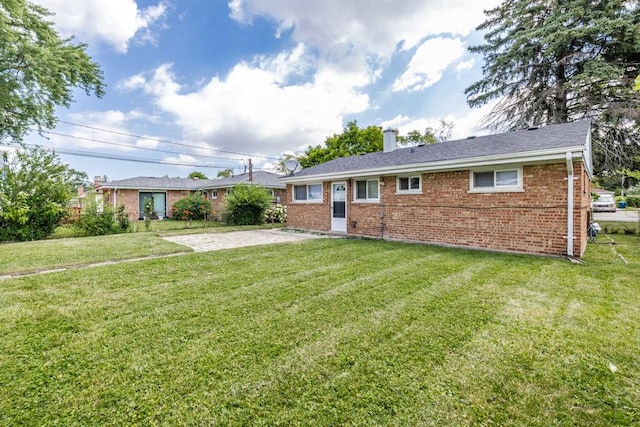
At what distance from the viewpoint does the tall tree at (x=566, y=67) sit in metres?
12.8

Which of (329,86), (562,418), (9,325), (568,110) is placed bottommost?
(562,418)

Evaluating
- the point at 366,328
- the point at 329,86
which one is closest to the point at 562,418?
the point at 366,328

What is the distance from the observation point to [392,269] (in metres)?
5.46

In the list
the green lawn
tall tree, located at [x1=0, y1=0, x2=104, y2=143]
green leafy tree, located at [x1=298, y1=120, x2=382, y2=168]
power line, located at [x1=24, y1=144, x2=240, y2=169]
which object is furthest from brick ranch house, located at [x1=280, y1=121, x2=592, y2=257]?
power line, located at [x1=24, y1=144, x2=240, y2=169]

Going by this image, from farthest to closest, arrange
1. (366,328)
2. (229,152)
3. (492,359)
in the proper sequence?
(229,152), (366,328), (492,359)

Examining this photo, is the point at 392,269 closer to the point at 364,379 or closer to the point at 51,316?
the point at 364,379

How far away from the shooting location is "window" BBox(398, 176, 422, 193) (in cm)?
924

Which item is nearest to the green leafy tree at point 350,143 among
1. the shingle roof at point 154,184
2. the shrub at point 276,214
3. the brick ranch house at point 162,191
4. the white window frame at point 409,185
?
the brick ranch house at point 162,191

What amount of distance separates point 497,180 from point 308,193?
24.8 feet

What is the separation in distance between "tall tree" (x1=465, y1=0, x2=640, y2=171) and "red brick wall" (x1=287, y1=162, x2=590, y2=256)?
24.9ft

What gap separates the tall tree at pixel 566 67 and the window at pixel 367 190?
1094cm

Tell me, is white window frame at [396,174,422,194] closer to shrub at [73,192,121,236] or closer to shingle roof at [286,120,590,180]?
shingle roof at [286,120,590,180]

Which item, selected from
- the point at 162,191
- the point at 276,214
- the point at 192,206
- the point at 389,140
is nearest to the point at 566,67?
the point at 389,140

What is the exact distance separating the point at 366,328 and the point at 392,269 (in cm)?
257
